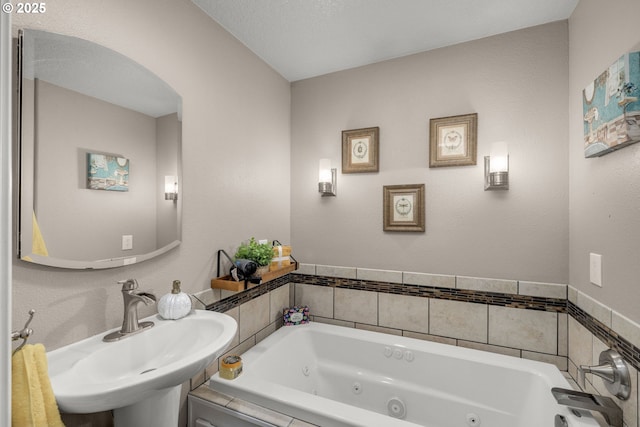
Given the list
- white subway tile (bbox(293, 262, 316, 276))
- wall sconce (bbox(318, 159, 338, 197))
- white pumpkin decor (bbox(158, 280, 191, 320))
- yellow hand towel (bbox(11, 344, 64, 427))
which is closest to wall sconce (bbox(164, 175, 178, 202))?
white pumpkin decor (bbox(158, 280, 191, 320))

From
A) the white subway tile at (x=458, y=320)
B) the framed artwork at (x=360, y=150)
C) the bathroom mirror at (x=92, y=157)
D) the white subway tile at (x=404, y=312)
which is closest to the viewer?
the bathroom mirror at (x=92, y=157)

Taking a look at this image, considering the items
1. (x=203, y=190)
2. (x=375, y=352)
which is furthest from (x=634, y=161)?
(x=203, y=190)

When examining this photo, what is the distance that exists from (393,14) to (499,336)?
2.07 metres

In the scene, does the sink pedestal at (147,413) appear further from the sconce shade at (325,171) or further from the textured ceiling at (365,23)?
the textured ceiling at (365,23)

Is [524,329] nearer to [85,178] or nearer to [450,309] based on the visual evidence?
[450,309]

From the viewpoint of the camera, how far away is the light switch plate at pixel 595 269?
1.40 m

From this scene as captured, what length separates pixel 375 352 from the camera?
6.80 feet

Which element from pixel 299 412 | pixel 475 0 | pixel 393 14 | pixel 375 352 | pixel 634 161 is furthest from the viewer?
pixel 375 352

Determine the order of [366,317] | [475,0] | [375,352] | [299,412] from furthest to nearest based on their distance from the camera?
[366,317] → [375,352] → [475,0] → [299,412]

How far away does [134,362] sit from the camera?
1.20 m

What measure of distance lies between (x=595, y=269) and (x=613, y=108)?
0.75 meters

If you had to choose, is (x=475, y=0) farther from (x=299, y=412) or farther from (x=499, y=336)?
(x=299, y=412)

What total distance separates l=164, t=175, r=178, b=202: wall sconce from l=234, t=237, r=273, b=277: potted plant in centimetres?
54

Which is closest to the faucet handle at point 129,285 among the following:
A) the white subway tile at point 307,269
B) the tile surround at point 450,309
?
the tile surround at point 450,309
